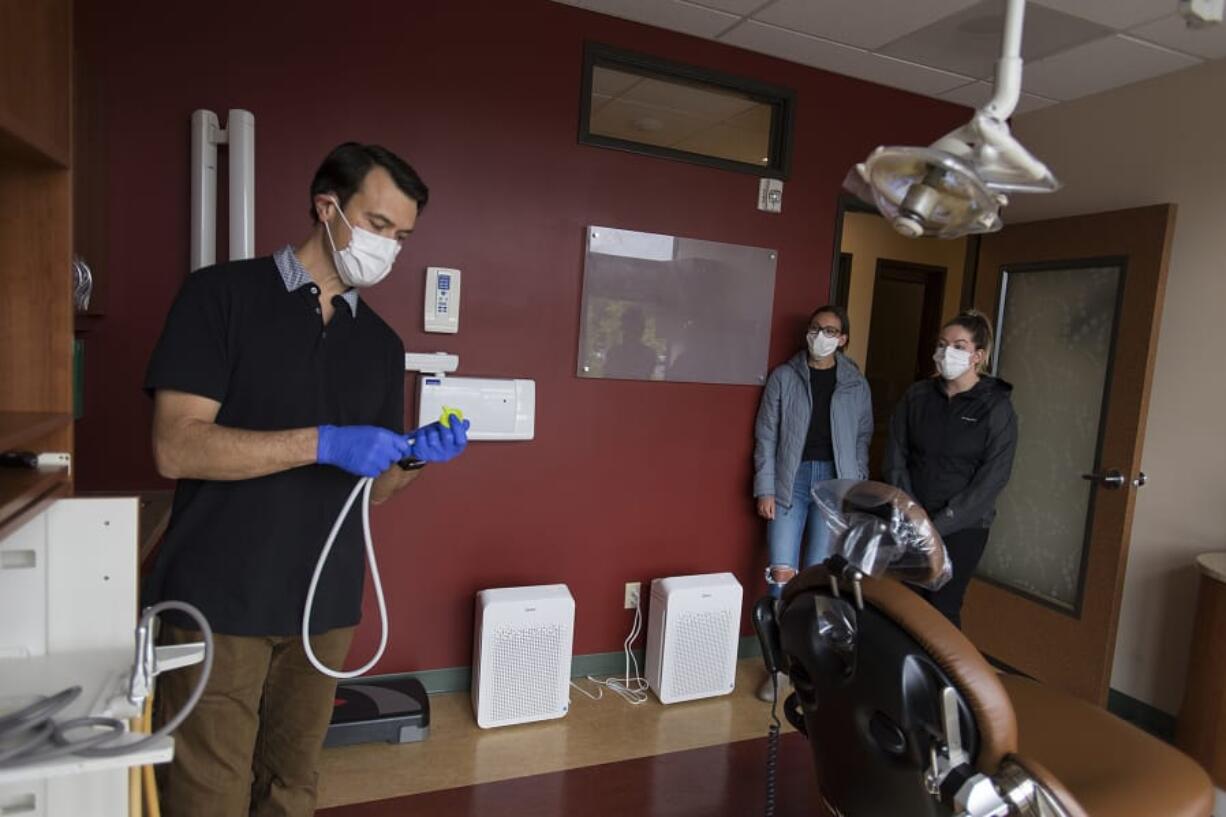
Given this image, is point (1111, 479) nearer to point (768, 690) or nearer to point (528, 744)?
point (768, 690)

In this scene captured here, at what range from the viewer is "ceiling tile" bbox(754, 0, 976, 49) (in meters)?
2.31

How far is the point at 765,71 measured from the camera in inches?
111

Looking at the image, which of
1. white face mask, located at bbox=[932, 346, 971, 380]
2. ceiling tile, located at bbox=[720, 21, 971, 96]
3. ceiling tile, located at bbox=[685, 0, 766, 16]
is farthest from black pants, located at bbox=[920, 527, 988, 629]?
ceiling tile, located at bbox=[685, 0, 766, 16]

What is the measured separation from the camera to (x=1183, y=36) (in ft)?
7.81

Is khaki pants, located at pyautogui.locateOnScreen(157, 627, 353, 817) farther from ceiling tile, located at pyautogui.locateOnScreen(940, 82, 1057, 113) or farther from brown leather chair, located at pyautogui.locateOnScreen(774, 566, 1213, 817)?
ceiling tile, located at pyautogui.locateOnScreen(940, 82, 1057, 113)

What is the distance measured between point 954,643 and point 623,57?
7.46 ft

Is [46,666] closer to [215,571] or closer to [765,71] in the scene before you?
[215,571]

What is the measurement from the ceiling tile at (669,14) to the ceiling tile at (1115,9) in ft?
3.24

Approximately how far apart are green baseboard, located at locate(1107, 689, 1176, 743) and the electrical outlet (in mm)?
1746

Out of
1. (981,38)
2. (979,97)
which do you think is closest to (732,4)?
(981,38)

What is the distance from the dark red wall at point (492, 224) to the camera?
2.11 m

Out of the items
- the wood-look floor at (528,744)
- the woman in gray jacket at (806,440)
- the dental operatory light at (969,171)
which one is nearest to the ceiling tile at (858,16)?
the woman in gray jacket at (806,440)

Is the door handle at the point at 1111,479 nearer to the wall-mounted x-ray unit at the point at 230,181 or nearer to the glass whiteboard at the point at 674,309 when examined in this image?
the glass whiteboard at the point at 674,309

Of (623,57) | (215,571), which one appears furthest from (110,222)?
(623,57)
